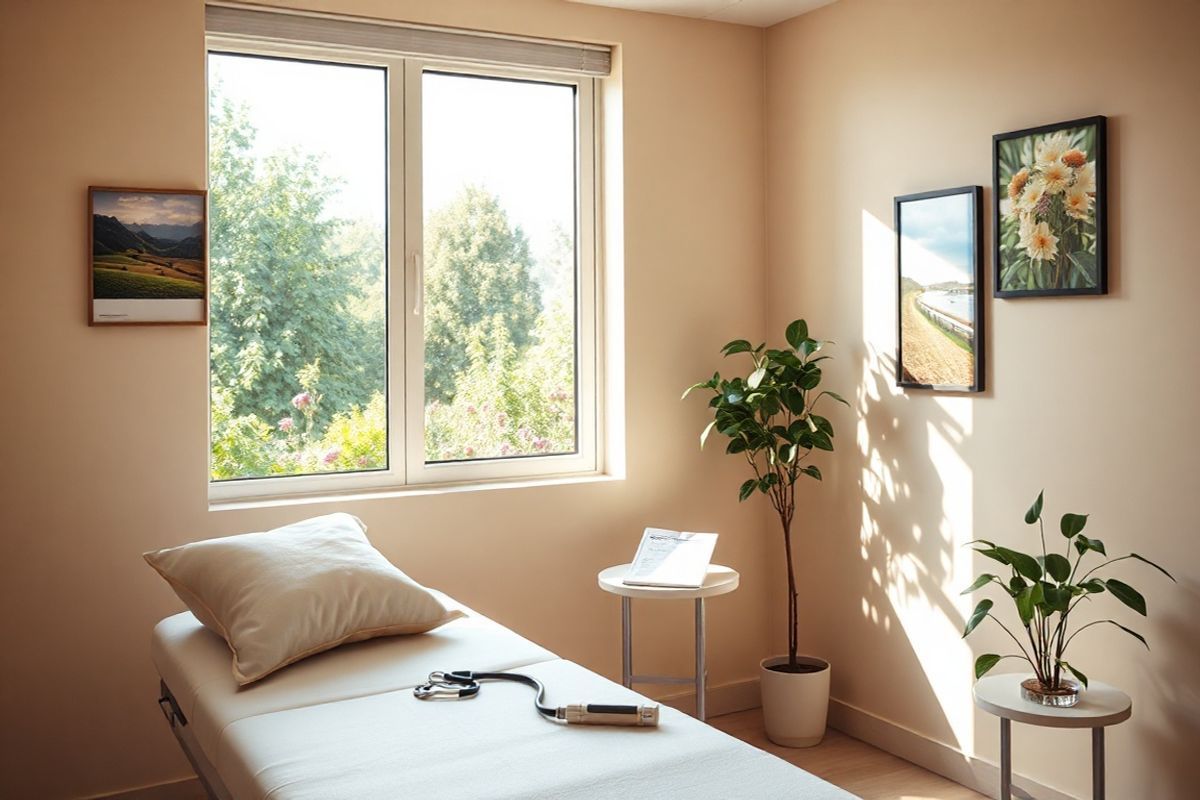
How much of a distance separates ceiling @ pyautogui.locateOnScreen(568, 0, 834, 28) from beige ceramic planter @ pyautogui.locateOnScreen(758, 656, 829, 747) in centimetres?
228

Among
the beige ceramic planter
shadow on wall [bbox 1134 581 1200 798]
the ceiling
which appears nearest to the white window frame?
the ceiling

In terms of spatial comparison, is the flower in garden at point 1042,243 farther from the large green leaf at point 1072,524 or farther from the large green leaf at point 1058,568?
the large green leaf at point 1058,568

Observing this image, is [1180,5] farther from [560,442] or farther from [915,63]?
[560,442]

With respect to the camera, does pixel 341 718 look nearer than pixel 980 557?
Yes

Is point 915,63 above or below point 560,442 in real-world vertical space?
above

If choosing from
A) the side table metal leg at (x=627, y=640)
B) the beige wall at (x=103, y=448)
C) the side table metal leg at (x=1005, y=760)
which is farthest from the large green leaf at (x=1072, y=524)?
the beige wall at (x=103, y=448)

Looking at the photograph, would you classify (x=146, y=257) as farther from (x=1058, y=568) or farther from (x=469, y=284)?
(x=1058, y=568)

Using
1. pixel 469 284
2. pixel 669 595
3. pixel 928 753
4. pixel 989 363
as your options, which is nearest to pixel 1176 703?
pixel 928 753

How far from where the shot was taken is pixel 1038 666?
270 cm

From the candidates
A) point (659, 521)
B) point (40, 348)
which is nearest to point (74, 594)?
point (40, 348)

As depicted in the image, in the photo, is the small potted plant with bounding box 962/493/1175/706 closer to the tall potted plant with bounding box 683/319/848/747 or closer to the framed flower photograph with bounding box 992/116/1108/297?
the framed flower photograph with bounding box 992/116/1108/297

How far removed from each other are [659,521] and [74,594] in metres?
1.89

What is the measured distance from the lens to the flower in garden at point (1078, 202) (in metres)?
2.84

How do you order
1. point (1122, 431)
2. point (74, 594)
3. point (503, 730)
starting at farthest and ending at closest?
point (74, 594)
point (1122, 431)
point (503, 730)
